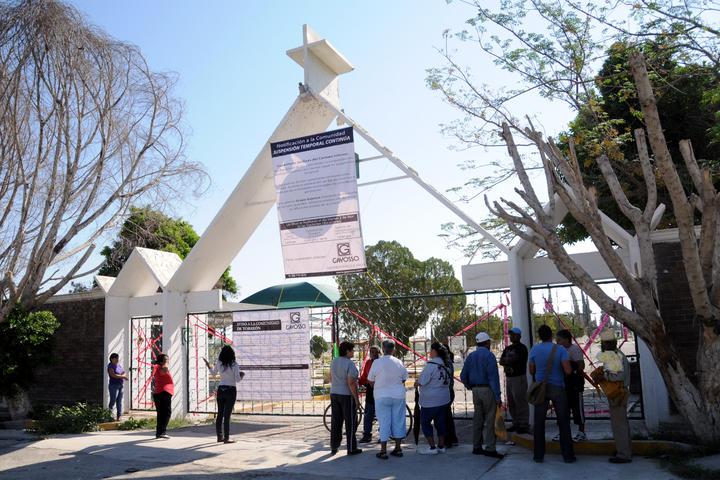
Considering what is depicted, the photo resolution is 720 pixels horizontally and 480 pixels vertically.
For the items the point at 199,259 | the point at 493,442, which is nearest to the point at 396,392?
the point at 493,442

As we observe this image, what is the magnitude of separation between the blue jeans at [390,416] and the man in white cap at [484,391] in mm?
951

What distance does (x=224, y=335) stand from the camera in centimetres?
1380

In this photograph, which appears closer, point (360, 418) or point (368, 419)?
point (368, 419)

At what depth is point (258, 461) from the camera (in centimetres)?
823

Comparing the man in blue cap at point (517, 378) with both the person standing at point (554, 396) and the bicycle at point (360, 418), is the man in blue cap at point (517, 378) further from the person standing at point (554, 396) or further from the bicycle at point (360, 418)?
the bicycle at point (360, 418)

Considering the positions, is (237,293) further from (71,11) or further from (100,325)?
(71,11)

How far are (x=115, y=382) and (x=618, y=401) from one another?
956 centimetres

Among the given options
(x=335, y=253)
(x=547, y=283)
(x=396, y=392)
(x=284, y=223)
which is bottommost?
(x=396, y=392)

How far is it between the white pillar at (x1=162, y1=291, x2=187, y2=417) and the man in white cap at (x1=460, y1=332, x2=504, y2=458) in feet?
22.6

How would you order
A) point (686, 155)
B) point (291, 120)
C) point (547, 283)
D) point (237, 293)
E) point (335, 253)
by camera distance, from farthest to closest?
point (237, 293), point (291, 120), point (335, 253), point (547, 283), point (686, 155)

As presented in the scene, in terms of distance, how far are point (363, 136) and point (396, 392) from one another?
17.2 ft

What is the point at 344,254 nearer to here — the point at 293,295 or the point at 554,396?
the point at 554,396

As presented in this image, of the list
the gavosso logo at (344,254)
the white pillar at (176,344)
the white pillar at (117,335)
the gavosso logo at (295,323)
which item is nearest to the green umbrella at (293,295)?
the white pillar at (117,335)

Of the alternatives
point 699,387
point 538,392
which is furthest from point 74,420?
point 699,387
